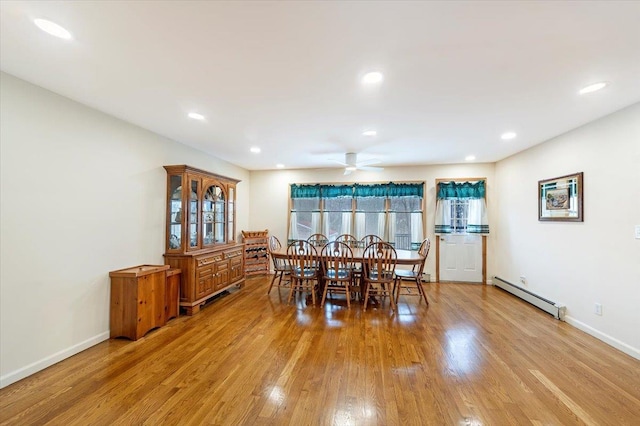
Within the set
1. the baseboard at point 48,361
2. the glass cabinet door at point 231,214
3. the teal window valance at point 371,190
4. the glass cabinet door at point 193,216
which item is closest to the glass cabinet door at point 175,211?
the glass cabinet door at point 193,216

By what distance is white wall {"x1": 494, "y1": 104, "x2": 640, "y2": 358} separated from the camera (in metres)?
2.65

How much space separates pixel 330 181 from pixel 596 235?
14.2 ft

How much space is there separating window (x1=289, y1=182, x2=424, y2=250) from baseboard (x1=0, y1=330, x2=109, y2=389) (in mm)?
3790

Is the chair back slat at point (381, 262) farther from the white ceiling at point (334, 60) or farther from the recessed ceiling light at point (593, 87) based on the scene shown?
the recessed ceiling light at point (593, 87)

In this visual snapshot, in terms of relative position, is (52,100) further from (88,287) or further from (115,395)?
(115,395)

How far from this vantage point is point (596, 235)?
3029 mm

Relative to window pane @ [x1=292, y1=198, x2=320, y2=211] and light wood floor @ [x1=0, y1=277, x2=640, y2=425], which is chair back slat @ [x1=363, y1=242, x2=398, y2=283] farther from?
window pane @ [x1=292, y1=198, x2=320, y2=211]

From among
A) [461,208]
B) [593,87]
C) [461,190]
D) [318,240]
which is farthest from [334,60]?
[461,208]

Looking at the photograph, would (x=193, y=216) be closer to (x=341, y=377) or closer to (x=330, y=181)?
(x=341, y=377)

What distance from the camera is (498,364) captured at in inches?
94.7

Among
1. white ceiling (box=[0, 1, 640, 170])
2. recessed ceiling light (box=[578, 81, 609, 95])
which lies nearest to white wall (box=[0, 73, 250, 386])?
white ceiling (box=[0, 1, 640, 170])

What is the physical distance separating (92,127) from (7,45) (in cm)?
109

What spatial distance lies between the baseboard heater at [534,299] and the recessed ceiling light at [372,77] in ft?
12.4

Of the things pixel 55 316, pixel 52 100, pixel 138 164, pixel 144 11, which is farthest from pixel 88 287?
pixel 144 11
